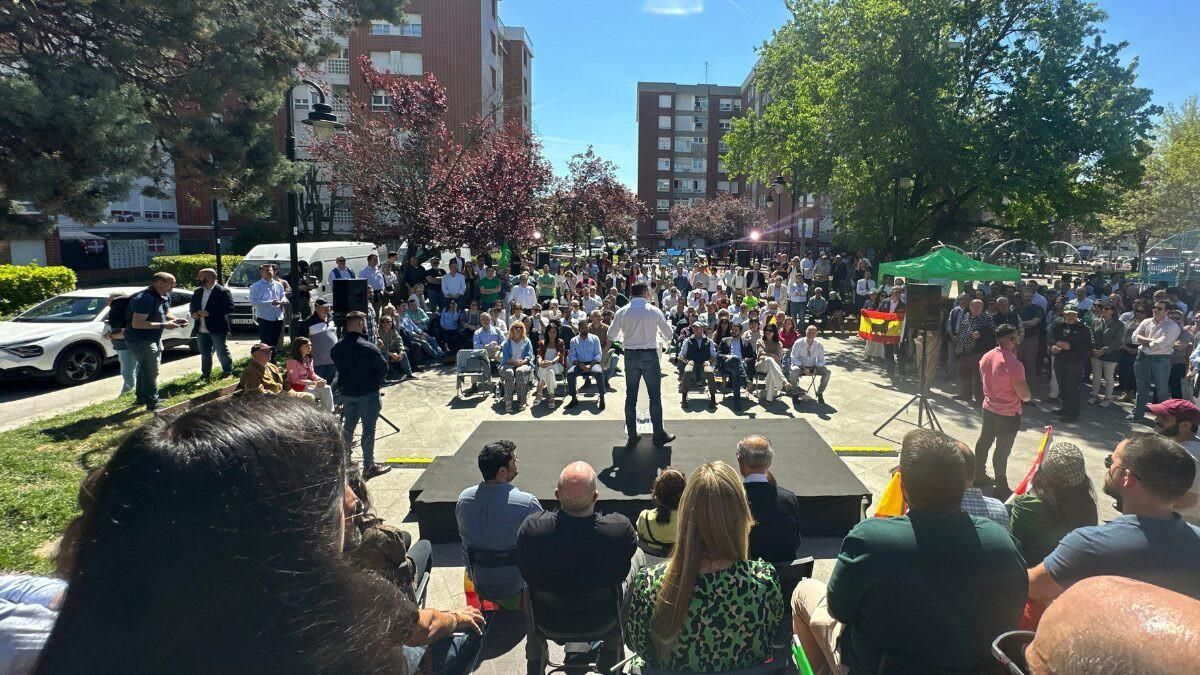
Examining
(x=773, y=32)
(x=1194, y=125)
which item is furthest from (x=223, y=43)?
(x=1194, y=125)

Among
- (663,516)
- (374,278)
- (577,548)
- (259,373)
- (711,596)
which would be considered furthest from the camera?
(374,278)

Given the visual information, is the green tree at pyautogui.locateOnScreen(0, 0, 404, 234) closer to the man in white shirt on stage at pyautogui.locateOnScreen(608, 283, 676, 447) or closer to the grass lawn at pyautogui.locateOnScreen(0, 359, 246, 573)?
the grass lawn at pyautogui.locateOnScreen(0, 359, 246, 573)

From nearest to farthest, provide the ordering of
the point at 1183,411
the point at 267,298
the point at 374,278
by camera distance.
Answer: the point at 1183,411 < the point at 267,298 < the point at 374,278

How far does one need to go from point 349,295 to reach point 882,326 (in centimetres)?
1067

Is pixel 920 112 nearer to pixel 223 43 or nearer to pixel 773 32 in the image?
pixel 773 32

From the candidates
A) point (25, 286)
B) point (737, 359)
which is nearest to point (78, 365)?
point (25, 286)

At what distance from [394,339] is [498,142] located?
13.9m

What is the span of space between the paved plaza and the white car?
18.6 feet

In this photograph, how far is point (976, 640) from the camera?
7.89 ft

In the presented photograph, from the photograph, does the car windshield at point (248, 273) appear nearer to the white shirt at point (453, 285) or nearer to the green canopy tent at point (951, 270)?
the white shirt at point (453, 285)

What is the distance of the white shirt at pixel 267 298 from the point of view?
36.2ft

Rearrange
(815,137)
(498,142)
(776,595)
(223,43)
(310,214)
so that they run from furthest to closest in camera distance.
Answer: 1. (310,214)
2. (498,142)
3. (815,137)
4. (223,43)
5. (776,595)

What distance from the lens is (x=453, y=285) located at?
48.5ft

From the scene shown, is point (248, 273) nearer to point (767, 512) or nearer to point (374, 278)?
point (374, 278)
